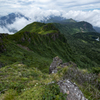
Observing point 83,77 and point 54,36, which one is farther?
point 54,36

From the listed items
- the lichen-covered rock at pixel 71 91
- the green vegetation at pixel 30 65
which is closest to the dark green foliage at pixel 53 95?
the green vegetation at pixel 30 65

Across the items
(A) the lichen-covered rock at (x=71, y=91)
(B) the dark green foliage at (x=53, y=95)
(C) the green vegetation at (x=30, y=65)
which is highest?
(B) the dark green foliage at (x=53, y=95)

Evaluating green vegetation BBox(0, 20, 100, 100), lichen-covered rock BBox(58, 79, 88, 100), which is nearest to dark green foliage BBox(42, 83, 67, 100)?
green vegetation BBox(0, 20, 100, 100)

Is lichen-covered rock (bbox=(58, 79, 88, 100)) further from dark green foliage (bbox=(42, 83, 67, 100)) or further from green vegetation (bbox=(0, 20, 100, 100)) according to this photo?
green vegetation (bbox=(0, 20, 100, 100))

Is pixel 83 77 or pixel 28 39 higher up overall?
pixel 83 77

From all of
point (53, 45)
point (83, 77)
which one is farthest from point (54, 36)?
point (83, 77)

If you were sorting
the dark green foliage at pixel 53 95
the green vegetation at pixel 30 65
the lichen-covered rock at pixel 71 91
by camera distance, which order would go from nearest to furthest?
the dark green foliage at pixel 53 95, the lichen-covered rock at pixel 71 91, the green vegetation at pixel 30 65

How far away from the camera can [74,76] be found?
800 cm

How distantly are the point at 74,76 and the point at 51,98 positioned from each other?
486 centimetres

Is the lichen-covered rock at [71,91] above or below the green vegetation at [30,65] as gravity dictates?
above

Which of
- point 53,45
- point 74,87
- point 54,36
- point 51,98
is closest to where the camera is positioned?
point 51,98

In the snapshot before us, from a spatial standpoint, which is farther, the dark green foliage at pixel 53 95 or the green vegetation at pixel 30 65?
the green vegetation at pixel 30 65

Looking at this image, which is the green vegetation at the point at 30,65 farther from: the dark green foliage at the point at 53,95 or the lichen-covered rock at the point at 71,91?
the lichen-covered rock at the point at 71,91

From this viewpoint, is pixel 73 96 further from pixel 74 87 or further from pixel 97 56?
pixel 97 56
